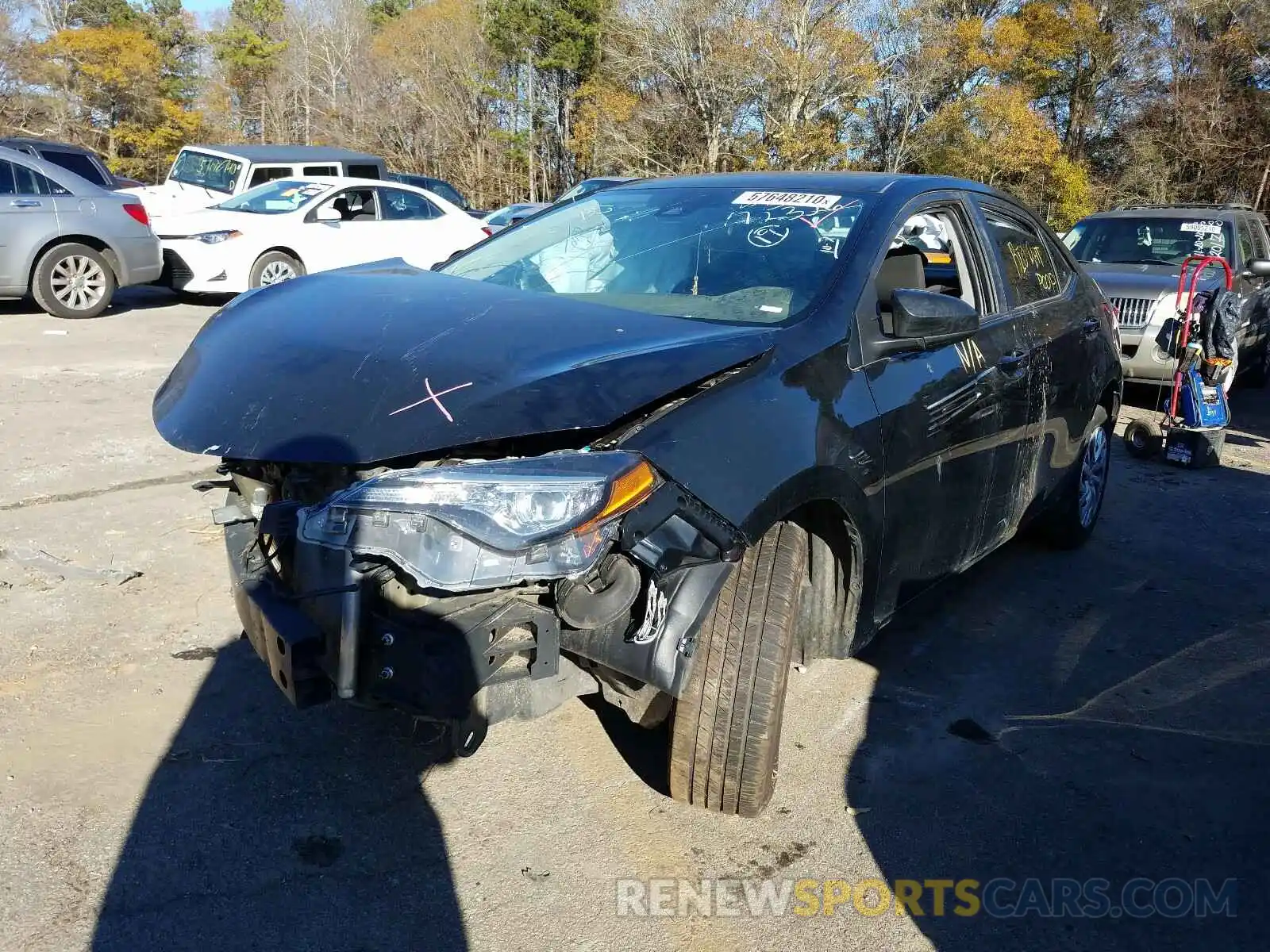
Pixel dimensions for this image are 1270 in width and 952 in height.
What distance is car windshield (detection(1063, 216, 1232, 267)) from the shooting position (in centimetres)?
968

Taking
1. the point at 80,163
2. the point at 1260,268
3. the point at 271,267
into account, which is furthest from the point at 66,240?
the point at 1260,268

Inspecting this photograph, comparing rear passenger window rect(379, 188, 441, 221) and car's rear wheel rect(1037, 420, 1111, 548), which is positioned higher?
rear passenger window rect(379, 188, 441, 221)

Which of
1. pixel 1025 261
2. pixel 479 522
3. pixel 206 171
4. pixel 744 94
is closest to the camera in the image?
pixel 479 522

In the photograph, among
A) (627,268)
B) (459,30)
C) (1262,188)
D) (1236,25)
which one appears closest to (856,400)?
(627,268)

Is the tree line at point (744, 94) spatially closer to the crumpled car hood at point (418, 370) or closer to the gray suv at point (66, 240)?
the gray suv at point (66, 240)

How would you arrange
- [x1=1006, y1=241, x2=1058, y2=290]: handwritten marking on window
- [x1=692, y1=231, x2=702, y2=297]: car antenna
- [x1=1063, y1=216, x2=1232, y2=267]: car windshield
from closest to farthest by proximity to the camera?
[x1=692, y1=231, x2=702, y2=297]: car antenna, [x1=1006, y1=241, x2=1058, y2=290]: handwritten marking on window, [x1=1063, y1=216, x2=1232, y2=267]: car windshield

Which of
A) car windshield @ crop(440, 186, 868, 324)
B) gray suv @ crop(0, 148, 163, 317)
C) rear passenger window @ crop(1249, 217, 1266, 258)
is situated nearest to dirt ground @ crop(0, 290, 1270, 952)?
car windshield @ crop(440, 186, 868, 324)

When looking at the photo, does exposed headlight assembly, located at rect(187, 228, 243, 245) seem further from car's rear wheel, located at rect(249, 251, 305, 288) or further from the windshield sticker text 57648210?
the windshield sticker text 57648210

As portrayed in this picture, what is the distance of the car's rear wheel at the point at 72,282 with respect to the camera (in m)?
10.7

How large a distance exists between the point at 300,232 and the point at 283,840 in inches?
413

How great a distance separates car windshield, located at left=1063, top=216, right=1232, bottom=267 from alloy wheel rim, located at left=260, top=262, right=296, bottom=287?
8.34 metres

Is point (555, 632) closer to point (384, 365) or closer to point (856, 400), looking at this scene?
point (384, 365)

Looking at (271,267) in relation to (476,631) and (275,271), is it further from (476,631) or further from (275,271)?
(476,631)

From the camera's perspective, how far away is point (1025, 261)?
4367 millimetres
